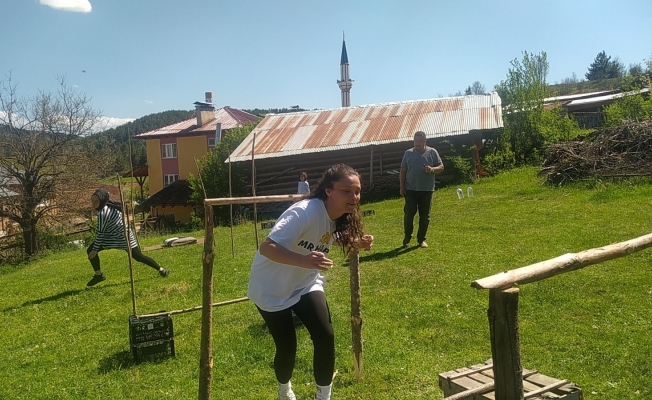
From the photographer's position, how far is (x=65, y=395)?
4.67 m

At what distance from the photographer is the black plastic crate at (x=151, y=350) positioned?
529cm

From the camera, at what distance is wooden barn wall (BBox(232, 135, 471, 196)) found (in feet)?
70.8

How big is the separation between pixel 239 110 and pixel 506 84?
96.5ft

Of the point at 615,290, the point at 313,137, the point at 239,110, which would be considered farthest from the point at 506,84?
the point at 239,110

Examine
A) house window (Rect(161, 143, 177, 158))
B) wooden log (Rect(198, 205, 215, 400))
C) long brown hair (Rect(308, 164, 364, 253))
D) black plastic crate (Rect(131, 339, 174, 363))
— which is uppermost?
house window (Rect(161, 143, 177, 158))

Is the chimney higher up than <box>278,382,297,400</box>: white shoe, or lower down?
higher up

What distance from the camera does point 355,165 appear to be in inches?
890

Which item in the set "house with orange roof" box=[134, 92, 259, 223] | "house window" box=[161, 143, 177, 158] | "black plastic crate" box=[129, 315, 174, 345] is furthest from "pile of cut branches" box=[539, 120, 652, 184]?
"house window" box=[161, 143, 177, 158]

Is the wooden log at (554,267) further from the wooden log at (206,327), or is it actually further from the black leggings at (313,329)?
the wooden log at (206,327)

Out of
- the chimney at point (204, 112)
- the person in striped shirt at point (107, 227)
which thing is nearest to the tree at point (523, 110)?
the person in striped shirt at point (107, 227)

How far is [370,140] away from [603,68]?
73.9 metres

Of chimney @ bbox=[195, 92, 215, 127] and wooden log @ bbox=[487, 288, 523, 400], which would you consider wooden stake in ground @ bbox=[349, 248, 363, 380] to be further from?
chimney @ bbox=[195, 92, 215, 127]

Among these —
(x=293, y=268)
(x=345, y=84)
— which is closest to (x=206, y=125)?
(x=345, y=84)

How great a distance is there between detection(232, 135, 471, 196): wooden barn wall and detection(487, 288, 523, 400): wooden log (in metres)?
18.4
